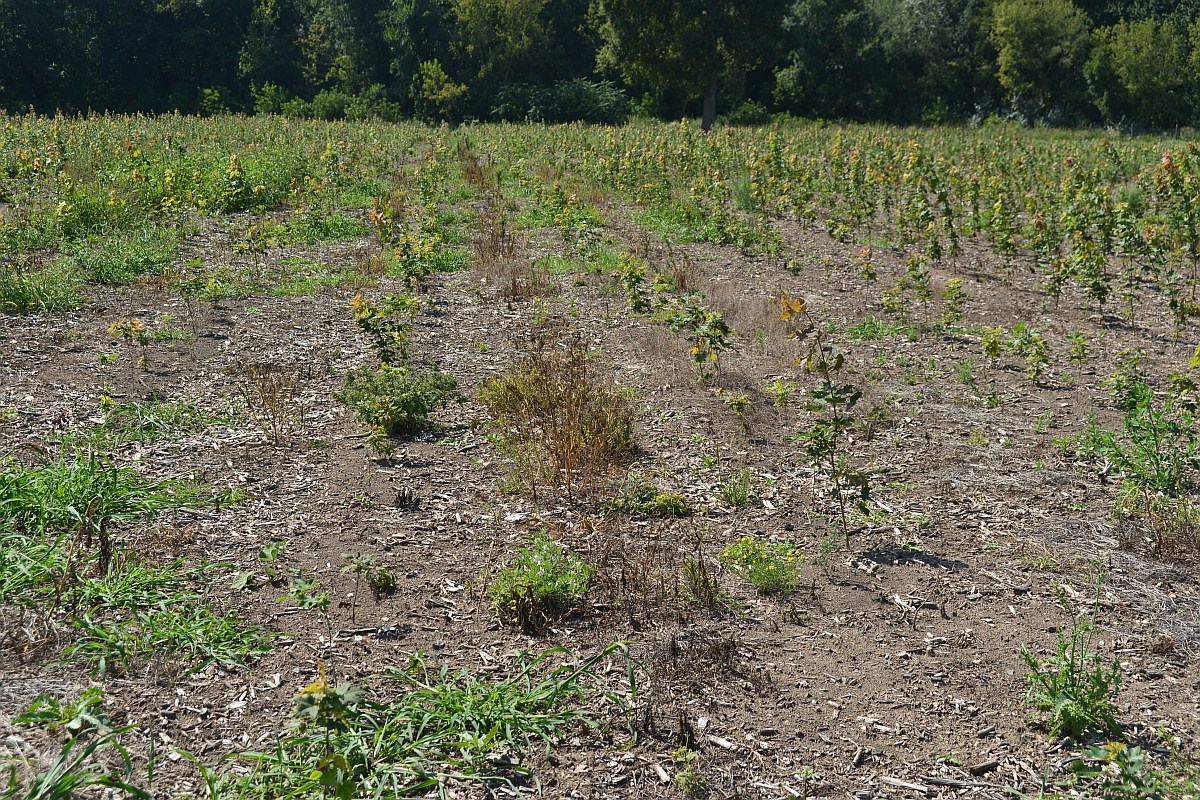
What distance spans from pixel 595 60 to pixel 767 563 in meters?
32.3

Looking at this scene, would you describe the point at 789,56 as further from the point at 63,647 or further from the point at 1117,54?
the point at 63,647

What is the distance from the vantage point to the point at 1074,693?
303cm

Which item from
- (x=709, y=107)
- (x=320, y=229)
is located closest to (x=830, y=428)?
(x=320, y=229)

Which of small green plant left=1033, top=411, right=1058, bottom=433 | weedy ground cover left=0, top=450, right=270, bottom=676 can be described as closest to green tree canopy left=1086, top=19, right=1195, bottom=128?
small green plant left=1033, top=411, right=1058, bottom=433

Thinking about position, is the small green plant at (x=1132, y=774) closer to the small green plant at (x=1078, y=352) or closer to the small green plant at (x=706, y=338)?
the small green plant at (x=706, y=338)

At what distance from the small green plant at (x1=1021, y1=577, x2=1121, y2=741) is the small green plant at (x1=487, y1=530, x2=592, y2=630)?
5.64 ft

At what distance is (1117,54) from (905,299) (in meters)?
26.8

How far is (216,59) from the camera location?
3556cm

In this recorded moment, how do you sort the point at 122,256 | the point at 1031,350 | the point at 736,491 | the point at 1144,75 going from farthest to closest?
the point at 1144,75
the point at 122,256
the point at 1031,350
the point at 736,491

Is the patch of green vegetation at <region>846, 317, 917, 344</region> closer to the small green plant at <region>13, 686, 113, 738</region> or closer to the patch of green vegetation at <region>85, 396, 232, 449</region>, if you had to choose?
the patch of green vegetation at <region>85, 396, 232, 449</region>

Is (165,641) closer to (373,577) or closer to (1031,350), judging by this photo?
(373,577)

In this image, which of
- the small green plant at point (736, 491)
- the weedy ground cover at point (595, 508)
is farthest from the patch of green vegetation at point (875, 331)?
the small green plant at point (736, 491)

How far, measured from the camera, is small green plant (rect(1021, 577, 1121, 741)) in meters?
2.96

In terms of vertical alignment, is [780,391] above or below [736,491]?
above
